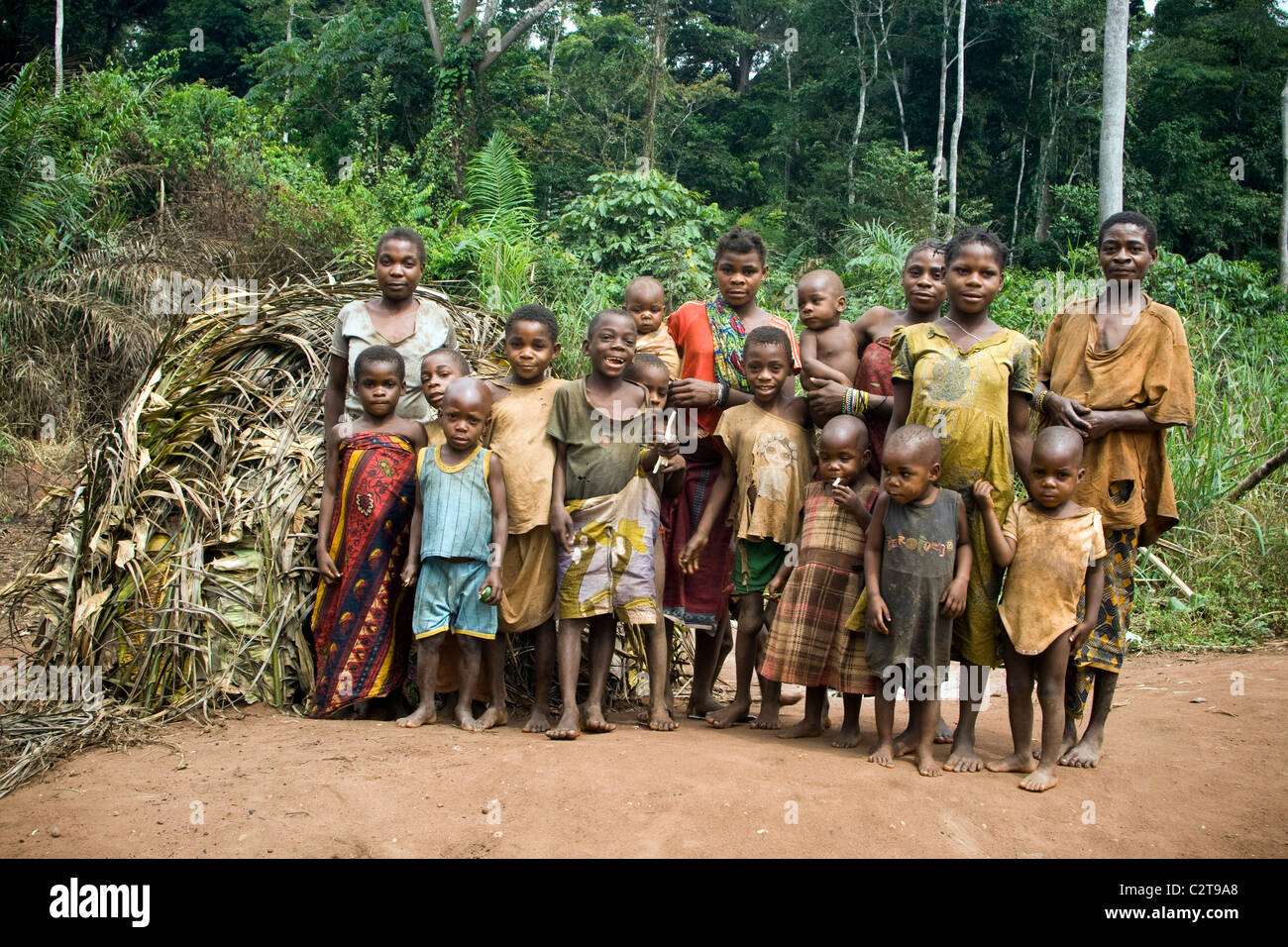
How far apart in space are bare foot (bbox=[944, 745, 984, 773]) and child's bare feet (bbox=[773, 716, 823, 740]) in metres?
0.55

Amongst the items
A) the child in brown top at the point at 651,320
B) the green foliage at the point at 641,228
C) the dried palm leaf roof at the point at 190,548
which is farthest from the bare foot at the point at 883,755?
the green foliage at the point at 641,228

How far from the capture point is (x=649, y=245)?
10930 millimetres

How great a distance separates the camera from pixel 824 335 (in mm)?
4238

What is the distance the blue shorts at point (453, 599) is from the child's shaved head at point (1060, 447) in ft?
6.44

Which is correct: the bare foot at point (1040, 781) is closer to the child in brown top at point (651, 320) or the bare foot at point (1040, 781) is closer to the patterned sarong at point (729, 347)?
the patterned sarong at point (729, 347)

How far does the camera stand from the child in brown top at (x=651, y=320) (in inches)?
173

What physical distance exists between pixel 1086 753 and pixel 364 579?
8.55ft

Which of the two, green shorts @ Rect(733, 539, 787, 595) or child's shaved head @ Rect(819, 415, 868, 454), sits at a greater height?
child's shaved head @ Rect(819, 415, 868, 454)

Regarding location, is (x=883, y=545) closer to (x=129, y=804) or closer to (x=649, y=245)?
(x=129, y=804)

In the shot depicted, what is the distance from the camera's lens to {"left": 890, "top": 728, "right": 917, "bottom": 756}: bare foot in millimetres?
3596

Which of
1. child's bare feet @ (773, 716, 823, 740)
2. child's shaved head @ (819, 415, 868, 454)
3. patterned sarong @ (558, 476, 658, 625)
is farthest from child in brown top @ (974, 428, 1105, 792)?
patterned sarong @ (558, 476, 658, 625)

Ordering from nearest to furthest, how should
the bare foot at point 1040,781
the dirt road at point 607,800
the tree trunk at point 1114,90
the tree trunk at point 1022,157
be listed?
1. the dirt road at point 607,800
2. the bare foot at point 1040,781
3. the tree trunk at point 1114,90
4. the tree trunk at point 1022,157

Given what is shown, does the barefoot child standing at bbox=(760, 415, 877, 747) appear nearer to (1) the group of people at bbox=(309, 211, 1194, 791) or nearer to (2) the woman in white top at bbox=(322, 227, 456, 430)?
(1) the group of people at bbox=(309, 211, 1194, 791)

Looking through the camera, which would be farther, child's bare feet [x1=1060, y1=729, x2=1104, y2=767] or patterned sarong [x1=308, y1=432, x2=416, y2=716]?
patterned sarong [x1=308, y1=432, x2=416, y2=716]
